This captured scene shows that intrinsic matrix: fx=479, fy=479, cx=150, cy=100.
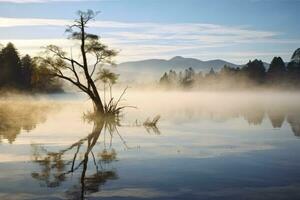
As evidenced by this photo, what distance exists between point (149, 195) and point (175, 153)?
7433 millimetres

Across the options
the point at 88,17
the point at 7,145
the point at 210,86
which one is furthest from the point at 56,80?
the point at 210,86

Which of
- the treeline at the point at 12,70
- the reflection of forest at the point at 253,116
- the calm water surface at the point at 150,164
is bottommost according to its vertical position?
the calm water surface at the point at 150,164

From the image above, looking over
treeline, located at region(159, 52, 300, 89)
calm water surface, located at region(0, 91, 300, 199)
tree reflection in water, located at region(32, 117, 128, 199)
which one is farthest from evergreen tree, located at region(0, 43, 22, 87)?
tree reflection in water, located at region(32, 117, 128, 199)

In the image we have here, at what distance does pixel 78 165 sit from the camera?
55.2 ft

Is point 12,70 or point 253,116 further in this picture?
point 12,70

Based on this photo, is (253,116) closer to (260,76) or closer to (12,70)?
(12,70)

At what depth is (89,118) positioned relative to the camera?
130ft

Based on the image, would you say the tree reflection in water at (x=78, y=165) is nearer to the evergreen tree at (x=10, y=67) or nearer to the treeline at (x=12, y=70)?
the treeline at (x=12, y=70)

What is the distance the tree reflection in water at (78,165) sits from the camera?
13.5 metres

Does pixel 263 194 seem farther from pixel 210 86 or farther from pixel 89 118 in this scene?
pixel 210 86

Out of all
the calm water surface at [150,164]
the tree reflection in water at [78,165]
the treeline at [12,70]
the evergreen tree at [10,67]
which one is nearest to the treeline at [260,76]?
the treeline at [12,70]

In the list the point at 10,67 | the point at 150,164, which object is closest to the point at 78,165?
the point at 150,164

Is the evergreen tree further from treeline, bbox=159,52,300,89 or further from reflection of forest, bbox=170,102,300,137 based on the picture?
treeline, bbox=159,52,300,89

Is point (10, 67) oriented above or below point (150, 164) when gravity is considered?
above
